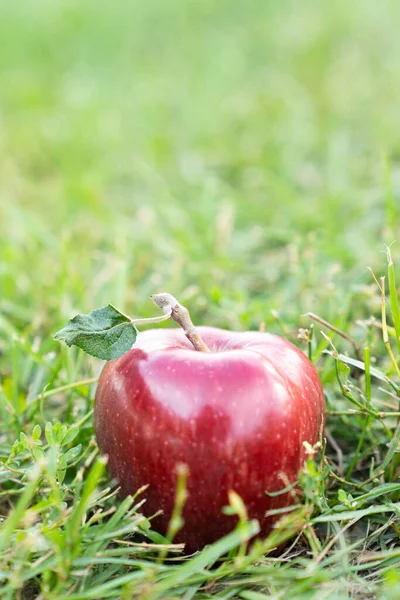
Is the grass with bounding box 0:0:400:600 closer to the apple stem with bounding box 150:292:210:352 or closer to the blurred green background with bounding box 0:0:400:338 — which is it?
the blurred green background with bounding box 0:0:400:338

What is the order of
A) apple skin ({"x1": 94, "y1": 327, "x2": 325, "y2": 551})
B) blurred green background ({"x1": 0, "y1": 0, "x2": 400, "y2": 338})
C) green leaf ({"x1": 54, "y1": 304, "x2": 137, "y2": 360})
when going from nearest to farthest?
apple skin ({"x1": 94, "y1": 327, "x2": 325, "y2": 551}) → green leaf ({"x1": 54, "y1": 304, "x2": 137, "y2": 360}) → blurred green background ({"x1": 0, "y1": 0, "x2": 400, "y2": 338})

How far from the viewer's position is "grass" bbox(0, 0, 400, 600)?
156cm

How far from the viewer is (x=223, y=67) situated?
650cm

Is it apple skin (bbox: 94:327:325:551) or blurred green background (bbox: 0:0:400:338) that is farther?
blurred green background (bbox: 0:0:400:338)

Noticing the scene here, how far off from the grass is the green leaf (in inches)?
8.7

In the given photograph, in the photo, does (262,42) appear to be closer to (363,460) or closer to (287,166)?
(287,166)

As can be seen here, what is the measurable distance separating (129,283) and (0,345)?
0.72 meters

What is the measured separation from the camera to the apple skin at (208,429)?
1.54 m

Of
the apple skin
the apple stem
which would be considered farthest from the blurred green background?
the apple skin

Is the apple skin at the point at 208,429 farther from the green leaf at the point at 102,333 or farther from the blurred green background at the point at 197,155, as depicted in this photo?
the blurred green background at the point at 197,155

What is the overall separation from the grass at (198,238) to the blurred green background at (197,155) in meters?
0.02

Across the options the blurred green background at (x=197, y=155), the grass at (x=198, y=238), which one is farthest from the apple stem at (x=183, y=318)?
the blurred green background at (x=197, y=155)

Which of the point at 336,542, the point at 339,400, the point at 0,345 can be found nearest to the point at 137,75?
the point at 0,345

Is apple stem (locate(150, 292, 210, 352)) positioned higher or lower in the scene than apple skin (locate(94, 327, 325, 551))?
higher
